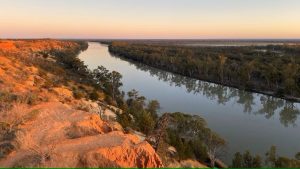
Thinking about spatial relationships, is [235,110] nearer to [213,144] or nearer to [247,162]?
[213,144]

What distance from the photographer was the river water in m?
28.1

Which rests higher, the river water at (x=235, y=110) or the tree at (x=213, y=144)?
the tree at (x=213, y=144)

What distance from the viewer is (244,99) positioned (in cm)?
4694

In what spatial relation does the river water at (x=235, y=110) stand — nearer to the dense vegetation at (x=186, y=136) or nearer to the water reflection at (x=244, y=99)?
the water reflection at (x=244, y=99)

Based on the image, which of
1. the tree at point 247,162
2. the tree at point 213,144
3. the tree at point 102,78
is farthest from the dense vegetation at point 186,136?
the tree at point 102,78

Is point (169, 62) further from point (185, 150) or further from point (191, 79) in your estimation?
point (185, 150)

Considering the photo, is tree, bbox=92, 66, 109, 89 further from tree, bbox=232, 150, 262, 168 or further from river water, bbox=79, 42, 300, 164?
tree, bbox=232, 150, 262, 168

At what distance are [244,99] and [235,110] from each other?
6.90 m

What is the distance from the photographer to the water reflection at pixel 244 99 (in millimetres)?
39000

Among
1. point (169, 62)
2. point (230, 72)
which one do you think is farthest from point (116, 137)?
point (169, 62)

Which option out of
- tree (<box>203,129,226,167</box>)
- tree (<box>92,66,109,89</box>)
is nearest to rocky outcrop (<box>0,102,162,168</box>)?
tree (<box>203,129,226,167</box>)

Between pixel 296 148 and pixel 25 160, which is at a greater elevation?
pixel 25 160

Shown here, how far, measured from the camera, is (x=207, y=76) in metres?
65.0

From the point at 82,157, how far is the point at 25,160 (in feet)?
6.37
